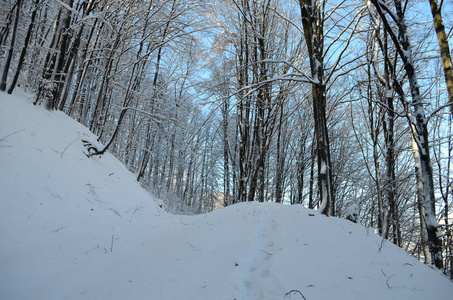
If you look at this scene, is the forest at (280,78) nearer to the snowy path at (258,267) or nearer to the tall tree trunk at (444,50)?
the tall tree trunk at (444,50)

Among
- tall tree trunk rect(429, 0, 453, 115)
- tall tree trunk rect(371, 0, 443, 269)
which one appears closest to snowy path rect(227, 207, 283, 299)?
tall tree trunk rect(371, 0, 443, 269)

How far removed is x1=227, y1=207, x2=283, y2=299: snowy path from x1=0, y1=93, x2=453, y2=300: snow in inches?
0.6

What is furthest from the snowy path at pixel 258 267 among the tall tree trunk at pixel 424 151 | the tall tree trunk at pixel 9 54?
the tall tree trunk at pixel 9 54

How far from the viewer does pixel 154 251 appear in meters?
3.09

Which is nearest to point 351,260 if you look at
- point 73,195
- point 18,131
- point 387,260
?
point 387,260

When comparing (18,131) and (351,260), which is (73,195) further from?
(351,260)

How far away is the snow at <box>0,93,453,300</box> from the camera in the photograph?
2.11 meters

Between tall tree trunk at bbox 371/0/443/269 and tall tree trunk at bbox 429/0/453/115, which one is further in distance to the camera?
tall tree trunk at bbox 429/0/453/115

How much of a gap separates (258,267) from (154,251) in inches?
57.0

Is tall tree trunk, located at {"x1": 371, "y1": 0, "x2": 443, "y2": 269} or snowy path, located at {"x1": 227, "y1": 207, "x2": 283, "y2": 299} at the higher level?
tall tree trunk, located at {"x1": 371, "y1": 0, "x2": 443, "y2": 269}

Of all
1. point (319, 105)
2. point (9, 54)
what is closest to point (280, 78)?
point (319, 105)

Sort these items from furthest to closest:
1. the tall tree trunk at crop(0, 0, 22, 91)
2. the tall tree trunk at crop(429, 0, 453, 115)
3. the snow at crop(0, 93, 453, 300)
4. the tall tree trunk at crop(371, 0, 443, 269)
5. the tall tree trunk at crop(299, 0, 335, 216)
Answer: the tall tree trunk at crop(0, 0, 22, 91), the tall tree trunk at crop(299, 0, 335, 216), the tall tree trunk at crop(429, 0, 453, 115), the tall tree trunk at crop(371, 0, 443, 269), the snow at crop(0, 93, 453, 300)

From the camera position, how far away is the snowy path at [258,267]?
2.21 meters

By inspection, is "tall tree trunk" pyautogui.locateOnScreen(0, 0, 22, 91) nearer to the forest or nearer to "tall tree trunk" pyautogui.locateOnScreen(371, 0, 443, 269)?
the forest
